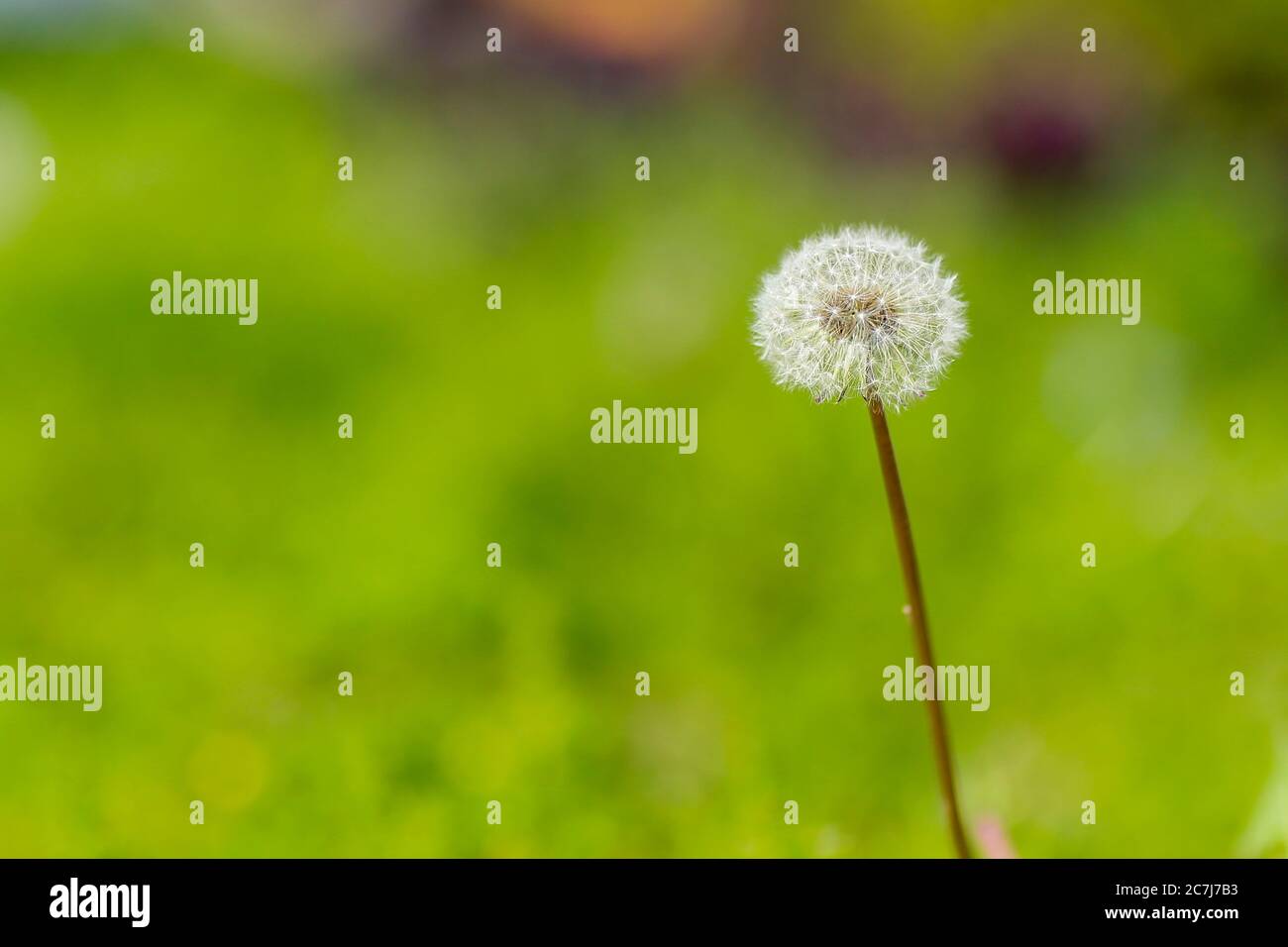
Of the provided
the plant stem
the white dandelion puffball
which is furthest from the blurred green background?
the white dandelion puffball

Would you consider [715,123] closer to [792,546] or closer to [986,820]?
[792,546]

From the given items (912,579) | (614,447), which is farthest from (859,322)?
(614,447)

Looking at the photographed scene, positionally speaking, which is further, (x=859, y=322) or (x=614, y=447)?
(x=614, y=447)

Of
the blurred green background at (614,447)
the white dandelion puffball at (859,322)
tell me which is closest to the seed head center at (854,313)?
the white dandelion puffball at (859,322)

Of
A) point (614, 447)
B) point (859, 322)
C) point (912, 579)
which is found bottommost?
point (912, 579)

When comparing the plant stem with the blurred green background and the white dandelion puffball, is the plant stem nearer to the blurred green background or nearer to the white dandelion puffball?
the white dandelion puffball

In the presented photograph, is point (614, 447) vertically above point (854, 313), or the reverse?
point (614, 447)

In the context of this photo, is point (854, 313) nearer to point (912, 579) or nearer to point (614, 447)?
point (912, 579)

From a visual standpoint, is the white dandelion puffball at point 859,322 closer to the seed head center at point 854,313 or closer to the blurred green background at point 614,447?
the seed head center at point 854,313
